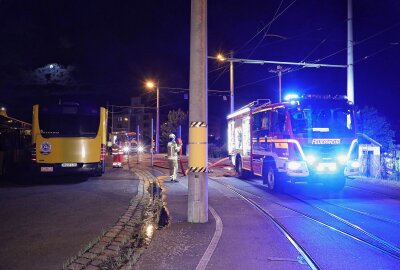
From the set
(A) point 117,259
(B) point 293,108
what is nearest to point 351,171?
(B) point 293,108

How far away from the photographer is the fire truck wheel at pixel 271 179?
13748mm

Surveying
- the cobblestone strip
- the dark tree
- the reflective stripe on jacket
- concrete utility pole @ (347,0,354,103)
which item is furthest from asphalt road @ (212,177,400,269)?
the dark tree

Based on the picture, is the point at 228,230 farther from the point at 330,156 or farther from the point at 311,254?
the point at 330,156

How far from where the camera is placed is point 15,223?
7.95 m

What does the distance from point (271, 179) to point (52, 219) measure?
26.8 feet

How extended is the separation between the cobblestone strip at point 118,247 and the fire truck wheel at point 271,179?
5715 millimetres

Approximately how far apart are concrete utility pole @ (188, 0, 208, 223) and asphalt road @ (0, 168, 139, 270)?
183 centimetres

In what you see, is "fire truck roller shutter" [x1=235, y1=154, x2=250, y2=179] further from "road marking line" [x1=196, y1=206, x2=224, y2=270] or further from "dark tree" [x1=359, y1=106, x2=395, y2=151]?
"road marking line" [x1=196, y1=206, x2=224, y2=270]

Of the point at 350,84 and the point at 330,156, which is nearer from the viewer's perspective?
the point at 330,156

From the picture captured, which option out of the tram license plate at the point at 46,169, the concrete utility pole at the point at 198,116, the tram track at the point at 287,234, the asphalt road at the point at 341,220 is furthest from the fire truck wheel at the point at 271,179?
the tram license plate at the point at 46,169

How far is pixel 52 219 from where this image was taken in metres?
8.35

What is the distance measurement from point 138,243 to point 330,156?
800cm

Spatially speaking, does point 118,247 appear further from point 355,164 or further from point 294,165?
point 355,164

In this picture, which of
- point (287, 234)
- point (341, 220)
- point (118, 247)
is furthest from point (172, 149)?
point (118, 247)
